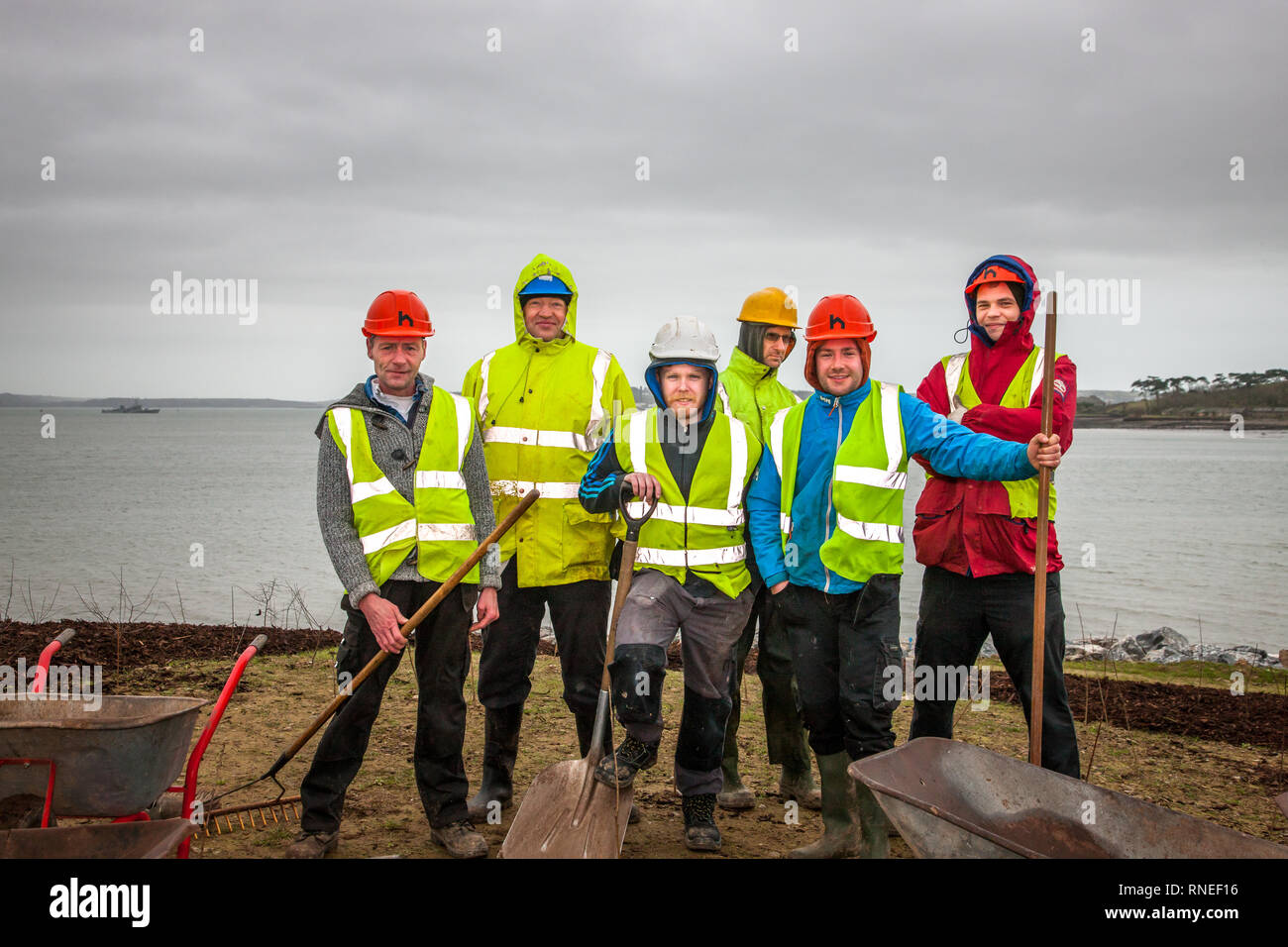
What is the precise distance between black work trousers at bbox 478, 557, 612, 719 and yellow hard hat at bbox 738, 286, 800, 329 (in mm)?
1492

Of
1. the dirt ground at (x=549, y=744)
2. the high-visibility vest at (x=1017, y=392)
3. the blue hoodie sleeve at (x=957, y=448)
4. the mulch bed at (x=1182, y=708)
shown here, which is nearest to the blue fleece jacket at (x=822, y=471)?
the blue hoodie sleeve at (x=957, y=448)

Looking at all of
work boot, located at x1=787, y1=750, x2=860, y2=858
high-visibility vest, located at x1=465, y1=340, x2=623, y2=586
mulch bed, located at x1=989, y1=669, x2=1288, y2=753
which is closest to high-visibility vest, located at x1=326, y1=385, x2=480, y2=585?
high-visibility vest, located at x1=465, y1=340, x2=623, y2=586

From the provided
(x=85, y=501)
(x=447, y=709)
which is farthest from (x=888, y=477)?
(x=85, y=501)

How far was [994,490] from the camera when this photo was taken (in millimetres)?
4090

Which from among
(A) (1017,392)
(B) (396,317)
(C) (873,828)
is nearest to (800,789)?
(C) (873,828)

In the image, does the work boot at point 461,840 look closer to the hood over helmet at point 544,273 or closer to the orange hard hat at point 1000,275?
the hood over helmet at point 544,273

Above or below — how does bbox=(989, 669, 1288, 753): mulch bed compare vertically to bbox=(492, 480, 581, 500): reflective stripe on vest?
below

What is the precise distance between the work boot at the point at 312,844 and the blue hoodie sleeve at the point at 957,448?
2.85 metres

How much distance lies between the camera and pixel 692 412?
14.2ft

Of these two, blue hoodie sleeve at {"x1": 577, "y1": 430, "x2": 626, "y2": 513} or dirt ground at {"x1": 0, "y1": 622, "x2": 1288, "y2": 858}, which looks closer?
blue hoodie sleeve at {"x1": 577, "y1": 430, "x2": 626, "y2": 513}

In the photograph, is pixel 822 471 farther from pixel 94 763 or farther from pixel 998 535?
pixel 94 763

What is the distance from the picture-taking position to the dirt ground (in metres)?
4.54

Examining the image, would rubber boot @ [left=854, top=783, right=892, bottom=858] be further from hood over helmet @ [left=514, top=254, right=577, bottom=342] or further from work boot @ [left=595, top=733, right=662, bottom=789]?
hood over helmet @ [left=514, top=254, right=577, bottom=342]
